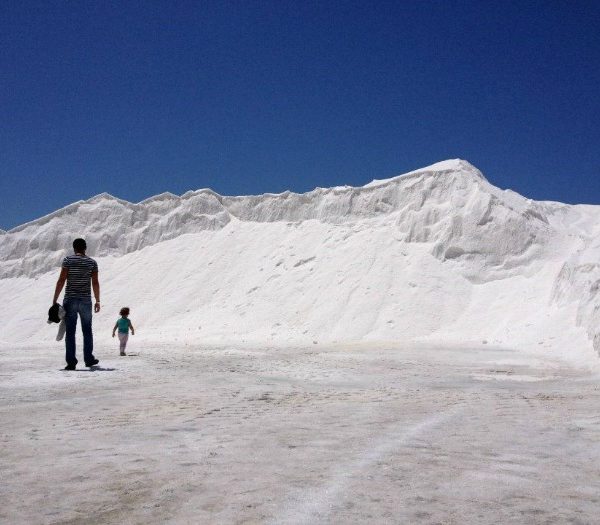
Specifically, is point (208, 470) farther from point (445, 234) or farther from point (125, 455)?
point (445, 234)

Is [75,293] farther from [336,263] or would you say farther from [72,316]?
[336,263]

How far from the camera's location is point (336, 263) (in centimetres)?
3161

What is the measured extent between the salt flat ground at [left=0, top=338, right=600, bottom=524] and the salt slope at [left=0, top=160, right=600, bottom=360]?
453 inches

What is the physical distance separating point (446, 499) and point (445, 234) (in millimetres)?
28292

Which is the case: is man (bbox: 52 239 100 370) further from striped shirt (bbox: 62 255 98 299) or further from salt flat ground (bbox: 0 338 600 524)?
salt flat ground (bbox: 0 338 600 524)

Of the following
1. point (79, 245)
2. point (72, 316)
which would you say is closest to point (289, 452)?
point (72, 316)

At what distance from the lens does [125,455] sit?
11.7 feet

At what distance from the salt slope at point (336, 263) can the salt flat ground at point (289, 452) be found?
37.8ft

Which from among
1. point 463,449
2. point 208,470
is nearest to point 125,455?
point 208,470

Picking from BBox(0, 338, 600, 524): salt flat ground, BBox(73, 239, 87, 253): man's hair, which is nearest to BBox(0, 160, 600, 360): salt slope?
BBox(0, 338, 600, 524): salt flat ground

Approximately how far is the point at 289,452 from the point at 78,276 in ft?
19.6

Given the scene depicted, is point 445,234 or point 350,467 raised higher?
point 445,234

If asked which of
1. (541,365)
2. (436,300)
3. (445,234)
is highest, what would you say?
(445,234)

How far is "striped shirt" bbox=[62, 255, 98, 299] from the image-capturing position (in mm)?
8484
